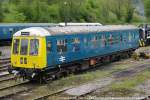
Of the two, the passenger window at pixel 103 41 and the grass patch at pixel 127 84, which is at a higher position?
the passenger window at pixel 103 41

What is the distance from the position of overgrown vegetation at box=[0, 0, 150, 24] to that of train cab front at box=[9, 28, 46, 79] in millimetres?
36263

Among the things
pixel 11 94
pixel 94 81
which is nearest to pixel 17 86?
pixel 11 94

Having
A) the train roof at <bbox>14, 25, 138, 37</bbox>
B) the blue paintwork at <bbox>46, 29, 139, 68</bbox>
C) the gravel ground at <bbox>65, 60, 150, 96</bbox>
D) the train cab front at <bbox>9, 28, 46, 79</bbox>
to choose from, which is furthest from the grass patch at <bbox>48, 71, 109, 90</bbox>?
the train roof at <bbox>14, 25, 138, 37</bbox>

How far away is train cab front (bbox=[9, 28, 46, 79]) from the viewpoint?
67.5 ft

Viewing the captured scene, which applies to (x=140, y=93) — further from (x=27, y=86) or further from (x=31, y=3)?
(x=31, y=3)

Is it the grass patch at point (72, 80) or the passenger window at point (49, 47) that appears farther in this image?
the passenger window at point (49, 47)

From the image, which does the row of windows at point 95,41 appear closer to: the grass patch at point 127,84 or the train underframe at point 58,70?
the train underframe at point 58,70

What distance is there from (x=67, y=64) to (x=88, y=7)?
6459cm

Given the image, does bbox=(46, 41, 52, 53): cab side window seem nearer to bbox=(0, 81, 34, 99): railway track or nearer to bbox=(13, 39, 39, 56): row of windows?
bbox=(13, 39, 39, 56): row of windows

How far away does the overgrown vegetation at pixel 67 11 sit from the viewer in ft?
222

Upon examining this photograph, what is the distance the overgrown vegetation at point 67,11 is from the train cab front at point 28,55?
36263mm

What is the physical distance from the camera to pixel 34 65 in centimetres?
2062

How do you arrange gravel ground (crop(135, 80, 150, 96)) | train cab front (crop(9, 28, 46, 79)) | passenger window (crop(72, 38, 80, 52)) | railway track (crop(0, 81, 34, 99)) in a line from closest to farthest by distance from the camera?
1. gravel ground (crop(135, 80, 150, 96))
2. railway track (crop(0, 81, 34, 99))
3. train cab front (crop(9, 28, 46, 79))
4. passenger window (crop(72, 38, 80, 52))

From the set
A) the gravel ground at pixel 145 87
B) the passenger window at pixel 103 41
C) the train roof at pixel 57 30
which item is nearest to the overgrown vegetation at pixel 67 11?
the passenger window at pixel 103 41
